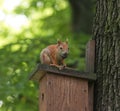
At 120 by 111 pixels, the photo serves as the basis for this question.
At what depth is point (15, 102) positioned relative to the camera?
787 centimetres

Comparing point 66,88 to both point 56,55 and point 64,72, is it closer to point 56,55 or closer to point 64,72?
point 64,72

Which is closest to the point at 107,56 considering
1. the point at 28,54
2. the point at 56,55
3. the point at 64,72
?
the point at 64,72

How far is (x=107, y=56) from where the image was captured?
4762 mm

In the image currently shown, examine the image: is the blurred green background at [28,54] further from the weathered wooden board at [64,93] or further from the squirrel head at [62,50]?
the weathered wooden board at [64,93]

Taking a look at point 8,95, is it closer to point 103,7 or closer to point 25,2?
point 103,7

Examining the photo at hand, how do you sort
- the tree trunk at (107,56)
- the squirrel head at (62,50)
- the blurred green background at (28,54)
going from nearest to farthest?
the tree trunk at (107,56) < the squirrel head at (62,50) < the blurred green background at (28,54)

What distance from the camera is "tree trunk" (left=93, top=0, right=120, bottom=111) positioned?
464 centimetres

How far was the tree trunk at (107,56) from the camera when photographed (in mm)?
4637

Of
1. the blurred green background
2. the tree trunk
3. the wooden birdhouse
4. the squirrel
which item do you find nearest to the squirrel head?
the squirrel

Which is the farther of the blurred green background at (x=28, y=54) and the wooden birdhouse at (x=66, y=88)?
the blurred green background at (x=28, y=54)

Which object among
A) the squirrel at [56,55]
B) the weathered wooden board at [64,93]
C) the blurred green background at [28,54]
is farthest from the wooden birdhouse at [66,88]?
the blurred green background at [28,54]

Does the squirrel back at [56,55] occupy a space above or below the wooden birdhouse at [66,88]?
above

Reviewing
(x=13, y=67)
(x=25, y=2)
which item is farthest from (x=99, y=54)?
(x=25, y=2)


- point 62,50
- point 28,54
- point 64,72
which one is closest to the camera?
point 64,72
